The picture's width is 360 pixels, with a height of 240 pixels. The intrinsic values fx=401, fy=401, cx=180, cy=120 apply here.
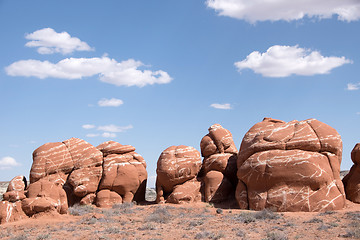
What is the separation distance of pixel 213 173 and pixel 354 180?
8388 mm

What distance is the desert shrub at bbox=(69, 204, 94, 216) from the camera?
2181cm

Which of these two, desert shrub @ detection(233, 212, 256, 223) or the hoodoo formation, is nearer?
desert shrub @ detection(233, 212, 256, 223)

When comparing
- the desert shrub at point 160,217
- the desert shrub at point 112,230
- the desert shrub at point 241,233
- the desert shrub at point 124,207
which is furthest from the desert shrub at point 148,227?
the desert shrub at point 124,207

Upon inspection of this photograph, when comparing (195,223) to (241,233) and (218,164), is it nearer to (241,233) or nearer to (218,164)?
(241,233)

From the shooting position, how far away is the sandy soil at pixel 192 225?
1627 centimetres

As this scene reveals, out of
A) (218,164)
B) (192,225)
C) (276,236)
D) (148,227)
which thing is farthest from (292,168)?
(148,227)

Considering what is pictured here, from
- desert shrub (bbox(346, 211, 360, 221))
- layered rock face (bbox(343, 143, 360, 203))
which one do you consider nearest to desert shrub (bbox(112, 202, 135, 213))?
desert shrub (bbox(346, 211, 360, 221))

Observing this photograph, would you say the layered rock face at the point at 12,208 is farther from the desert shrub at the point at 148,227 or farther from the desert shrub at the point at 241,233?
the desert shrub at the point at 241,233

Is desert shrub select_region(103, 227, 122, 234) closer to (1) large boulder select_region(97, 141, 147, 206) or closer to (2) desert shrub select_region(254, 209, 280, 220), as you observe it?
(2) desert shrub select_region(254, 209, 280, 220)

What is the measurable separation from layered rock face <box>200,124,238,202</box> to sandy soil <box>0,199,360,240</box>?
2719 mm

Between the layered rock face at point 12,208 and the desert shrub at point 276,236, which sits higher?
the layered rock face at point 12,208

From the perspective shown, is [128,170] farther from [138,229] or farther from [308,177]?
[308,177]

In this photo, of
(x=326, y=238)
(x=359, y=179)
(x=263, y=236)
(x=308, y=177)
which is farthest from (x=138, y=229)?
(x=359, y=179)

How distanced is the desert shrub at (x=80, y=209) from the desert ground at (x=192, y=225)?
0.19ft
